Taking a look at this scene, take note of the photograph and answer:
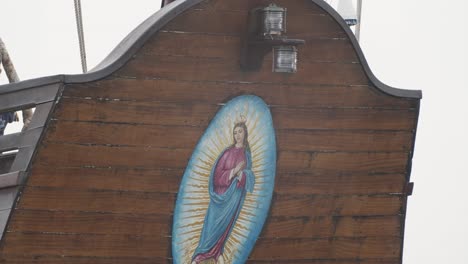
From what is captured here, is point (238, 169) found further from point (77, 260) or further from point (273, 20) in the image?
point (77, 260)

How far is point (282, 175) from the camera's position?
904 cm

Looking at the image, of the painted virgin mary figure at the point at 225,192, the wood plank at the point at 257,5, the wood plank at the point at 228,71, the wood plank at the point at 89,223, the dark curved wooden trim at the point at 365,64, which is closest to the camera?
the wood plank at the point at 89,223

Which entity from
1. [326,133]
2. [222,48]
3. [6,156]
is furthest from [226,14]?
[6,156]

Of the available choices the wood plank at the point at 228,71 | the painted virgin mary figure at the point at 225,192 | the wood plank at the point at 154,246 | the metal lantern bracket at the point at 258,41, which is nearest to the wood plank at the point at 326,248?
the wood plank at the point at 154,246

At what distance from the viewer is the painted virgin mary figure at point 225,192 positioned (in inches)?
348

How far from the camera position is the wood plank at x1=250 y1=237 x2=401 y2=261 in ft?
29.8

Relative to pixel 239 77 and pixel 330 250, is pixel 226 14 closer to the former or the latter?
pixel 239 77

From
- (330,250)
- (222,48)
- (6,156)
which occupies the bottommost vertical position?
(330,250)

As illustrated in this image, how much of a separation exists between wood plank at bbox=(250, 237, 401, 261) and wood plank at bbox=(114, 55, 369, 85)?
3.04ft

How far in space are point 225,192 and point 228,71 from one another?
26.5 inches

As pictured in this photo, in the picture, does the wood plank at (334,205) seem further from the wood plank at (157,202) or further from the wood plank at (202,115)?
the wood plank at (202,115)

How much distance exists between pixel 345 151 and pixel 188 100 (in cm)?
106

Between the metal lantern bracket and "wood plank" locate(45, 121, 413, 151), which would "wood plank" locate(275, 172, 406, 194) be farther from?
the metal lantern bracket

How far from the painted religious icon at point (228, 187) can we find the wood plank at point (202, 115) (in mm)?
100
